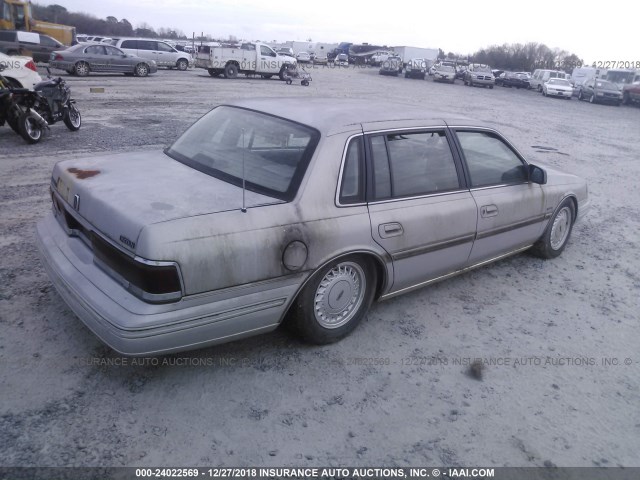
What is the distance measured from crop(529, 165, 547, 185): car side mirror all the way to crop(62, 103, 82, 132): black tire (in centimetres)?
816

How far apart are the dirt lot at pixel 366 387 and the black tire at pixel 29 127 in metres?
4.18

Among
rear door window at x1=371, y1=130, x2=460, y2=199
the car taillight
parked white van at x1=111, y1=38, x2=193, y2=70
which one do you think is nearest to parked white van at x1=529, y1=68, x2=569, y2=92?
parked white van at x1=111, y1=38, x2=193, y2=70

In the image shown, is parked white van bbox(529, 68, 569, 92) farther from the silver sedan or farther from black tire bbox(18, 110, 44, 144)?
black tire bbox(18, 110, 44, 144)

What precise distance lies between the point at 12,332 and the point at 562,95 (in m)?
35.5

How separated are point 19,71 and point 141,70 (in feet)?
46.4

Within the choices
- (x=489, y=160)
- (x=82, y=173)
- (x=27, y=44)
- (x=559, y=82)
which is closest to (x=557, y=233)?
(x=489, y=160)

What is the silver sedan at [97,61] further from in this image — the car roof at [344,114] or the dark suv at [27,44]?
the car roof at [344,114]

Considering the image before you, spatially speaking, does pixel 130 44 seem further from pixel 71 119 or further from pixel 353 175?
pixel 353 175

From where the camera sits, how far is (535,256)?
526cm

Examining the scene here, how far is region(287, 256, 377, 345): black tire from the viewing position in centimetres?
315

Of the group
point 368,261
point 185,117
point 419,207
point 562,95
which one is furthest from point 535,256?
point 562,95

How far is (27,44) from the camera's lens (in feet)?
79.0

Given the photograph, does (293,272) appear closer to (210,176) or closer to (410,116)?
(210,176)

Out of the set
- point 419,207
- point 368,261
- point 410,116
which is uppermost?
point 410,116
